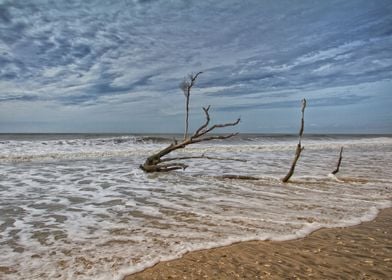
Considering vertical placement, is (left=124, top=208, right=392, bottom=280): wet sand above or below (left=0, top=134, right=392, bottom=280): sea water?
above

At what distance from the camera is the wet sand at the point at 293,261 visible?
3.73m

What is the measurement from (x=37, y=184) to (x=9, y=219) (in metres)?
4.19

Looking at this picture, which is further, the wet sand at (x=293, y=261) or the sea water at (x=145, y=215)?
the sea water at (x=145, y=215)

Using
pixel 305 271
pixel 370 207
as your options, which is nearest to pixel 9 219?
pixel 305 271

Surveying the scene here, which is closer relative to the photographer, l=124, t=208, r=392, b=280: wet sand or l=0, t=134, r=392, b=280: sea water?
l=124, t=208, r=392, b=280: wet sand

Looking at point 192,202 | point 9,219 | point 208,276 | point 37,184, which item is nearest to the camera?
point 208,276

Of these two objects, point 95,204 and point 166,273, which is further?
point 95,204

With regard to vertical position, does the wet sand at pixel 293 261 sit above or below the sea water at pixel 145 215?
above

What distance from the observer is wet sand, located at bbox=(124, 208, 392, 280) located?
373cm

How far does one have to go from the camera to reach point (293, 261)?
13.4ft

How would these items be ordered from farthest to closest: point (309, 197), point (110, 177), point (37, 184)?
point (110, 177) < point (37, 184) < point (309, 197)

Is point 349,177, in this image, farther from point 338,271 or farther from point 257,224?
point 338,271

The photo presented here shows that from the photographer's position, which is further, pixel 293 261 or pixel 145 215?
pixel 145 215

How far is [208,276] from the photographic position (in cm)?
370
